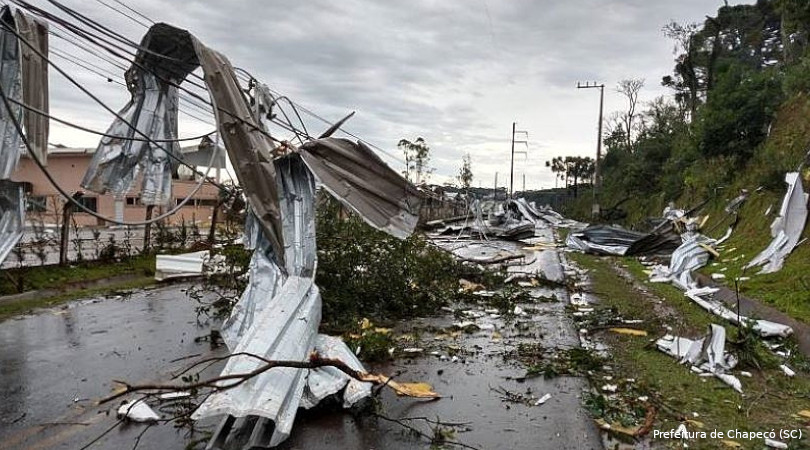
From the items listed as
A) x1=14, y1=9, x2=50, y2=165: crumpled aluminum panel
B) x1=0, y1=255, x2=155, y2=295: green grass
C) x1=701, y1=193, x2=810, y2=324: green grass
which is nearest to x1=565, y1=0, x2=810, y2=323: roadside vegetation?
x1=701, y1=193, x2=810, y2=324: green grass

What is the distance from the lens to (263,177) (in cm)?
600

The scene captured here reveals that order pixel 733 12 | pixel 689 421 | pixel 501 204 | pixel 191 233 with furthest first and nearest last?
pixel 501 204 → pixel 733 12 → pixel 191 233 → pixel 689 421

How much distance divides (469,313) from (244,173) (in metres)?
4.70

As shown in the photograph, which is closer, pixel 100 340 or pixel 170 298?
pixel 100 340

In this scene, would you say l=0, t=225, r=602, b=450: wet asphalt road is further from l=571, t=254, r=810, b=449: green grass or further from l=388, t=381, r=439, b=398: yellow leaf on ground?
l=571, t=254, r=810, b=449: green grass

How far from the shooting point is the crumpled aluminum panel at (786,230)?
10203mm

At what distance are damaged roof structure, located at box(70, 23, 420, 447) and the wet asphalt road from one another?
2.72 ft

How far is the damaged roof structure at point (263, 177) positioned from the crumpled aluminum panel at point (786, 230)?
710 centimetres

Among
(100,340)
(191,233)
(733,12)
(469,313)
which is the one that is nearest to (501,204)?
(733,12)

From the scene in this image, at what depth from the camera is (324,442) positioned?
4301mm

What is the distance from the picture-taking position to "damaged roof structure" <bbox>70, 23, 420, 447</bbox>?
564 cm

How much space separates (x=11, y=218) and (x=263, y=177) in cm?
424

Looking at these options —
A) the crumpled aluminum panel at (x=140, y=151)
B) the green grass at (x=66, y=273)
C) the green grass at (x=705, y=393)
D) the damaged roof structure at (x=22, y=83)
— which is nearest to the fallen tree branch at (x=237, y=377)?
the green grass at (x=705, y=393)

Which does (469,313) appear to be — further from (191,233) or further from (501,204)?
(501,204)
